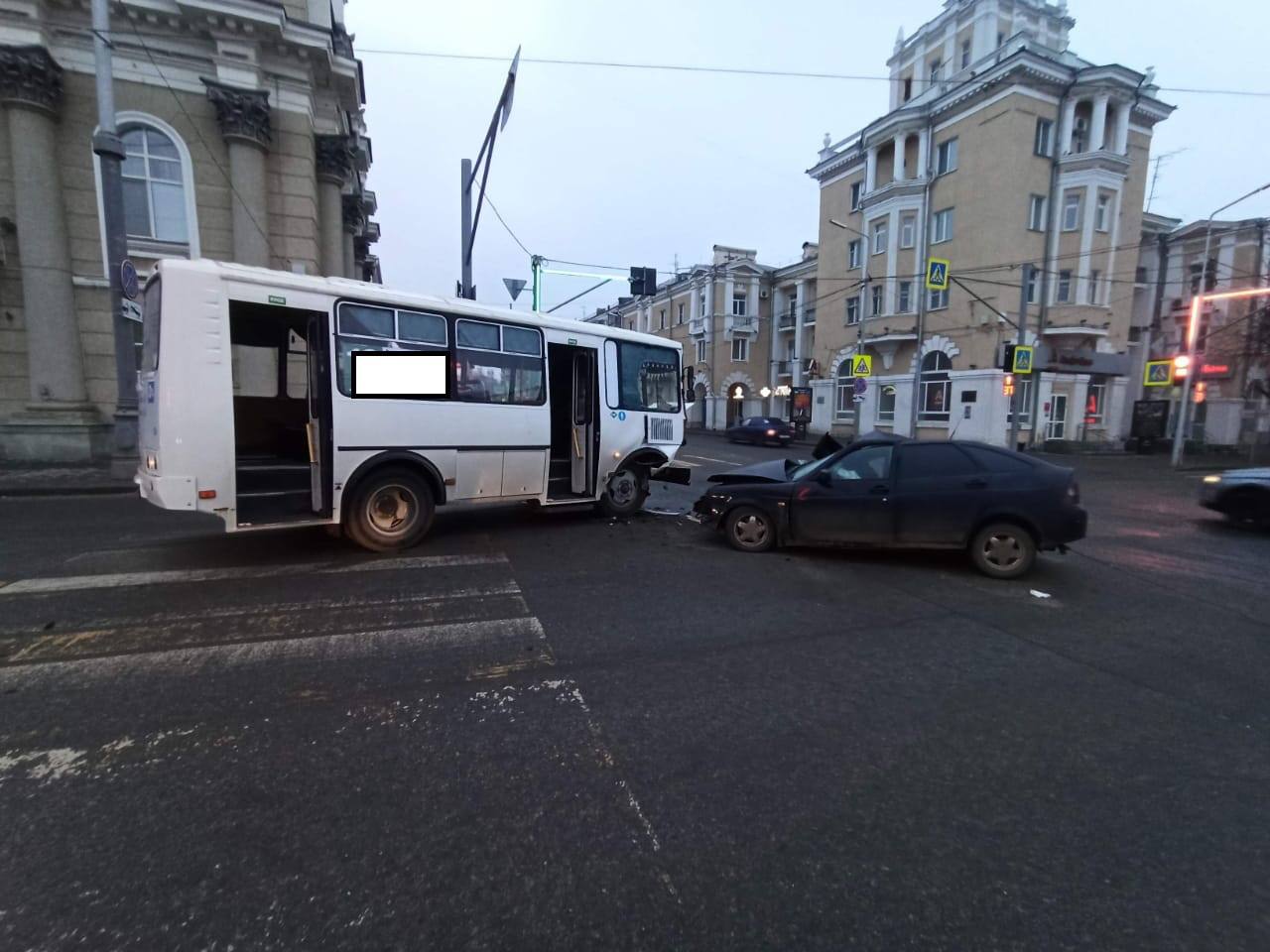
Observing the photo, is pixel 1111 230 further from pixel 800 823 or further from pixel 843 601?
pixel 800 823

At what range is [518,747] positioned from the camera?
3156mm

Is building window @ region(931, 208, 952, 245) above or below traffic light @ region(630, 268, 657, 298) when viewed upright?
above

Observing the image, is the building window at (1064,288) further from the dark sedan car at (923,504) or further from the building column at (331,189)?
the building column at (331,189)

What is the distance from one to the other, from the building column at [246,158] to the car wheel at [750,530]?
15.1m

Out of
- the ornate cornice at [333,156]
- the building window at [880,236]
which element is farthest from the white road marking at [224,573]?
the building window at [880,236]

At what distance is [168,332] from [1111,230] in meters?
34.9

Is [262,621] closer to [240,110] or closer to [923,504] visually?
[923,504]

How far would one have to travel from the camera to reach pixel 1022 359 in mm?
21094

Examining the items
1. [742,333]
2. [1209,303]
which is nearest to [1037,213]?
[1209,303]

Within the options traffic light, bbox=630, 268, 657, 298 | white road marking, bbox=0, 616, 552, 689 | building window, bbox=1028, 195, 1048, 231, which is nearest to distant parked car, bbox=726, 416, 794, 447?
traffic light, bbox=630, 268, 657, 298

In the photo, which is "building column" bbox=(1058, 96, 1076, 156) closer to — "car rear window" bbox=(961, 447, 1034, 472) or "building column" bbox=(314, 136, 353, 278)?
"car rear window" bbox=(961, 447, 1034, 472)

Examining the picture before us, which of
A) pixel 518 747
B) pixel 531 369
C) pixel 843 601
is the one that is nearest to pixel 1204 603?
pixel 843 601

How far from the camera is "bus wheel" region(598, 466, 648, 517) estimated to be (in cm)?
953

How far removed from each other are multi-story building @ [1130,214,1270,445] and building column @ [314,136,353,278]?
4051cm
